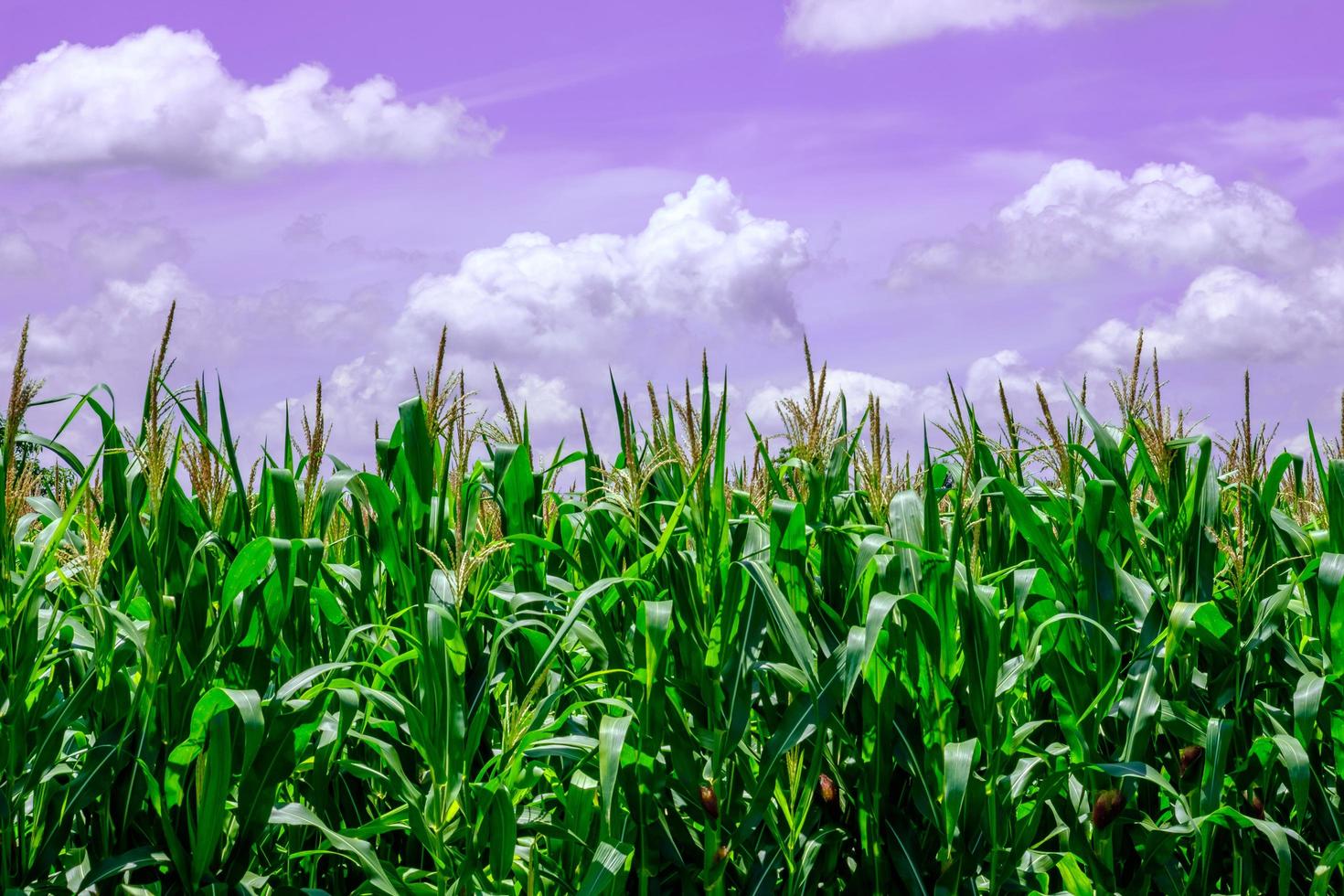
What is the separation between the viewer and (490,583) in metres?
2.78

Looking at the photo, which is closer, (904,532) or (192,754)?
(192,754)

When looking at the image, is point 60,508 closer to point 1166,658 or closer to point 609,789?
point 609,789

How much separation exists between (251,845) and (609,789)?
33.2 inches

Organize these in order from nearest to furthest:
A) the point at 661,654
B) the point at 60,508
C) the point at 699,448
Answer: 1. the point at 661,654
2. the point at 699,448
3. the point at 60,508

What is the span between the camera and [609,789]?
2.19 m

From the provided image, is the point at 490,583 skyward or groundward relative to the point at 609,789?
skyward

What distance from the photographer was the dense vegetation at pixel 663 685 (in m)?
2.35

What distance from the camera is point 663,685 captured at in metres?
2.38

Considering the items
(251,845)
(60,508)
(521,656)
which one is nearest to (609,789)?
(521,656)

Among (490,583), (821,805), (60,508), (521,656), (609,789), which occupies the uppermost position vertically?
(60,508)

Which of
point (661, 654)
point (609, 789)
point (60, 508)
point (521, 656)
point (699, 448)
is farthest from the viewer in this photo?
point (60, 508)

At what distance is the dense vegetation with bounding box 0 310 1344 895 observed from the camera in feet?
7.71

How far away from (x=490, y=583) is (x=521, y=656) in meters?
0.19

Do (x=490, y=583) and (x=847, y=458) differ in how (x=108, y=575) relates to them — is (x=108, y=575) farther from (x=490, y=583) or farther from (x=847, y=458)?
(x=847, y=458)
